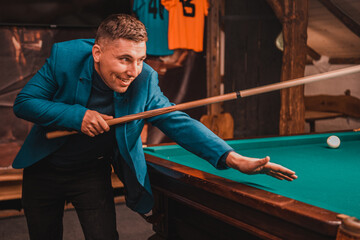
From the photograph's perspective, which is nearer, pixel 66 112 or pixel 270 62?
pixel 66 112

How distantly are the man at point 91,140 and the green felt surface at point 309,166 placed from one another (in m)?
0.23

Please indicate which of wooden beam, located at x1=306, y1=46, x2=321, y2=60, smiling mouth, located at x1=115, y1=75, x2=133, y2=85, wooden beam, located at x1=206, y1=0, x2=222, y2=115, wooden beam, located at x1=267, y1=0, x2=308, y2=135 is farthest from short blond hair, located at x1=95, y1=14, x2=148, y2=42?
wooden beam, located at x1=306, y1=46, x2=321, y2=60

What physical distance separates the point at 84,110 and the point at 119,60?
10.1 inches

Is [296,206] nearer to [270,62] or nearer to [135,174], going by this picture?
[135,174]

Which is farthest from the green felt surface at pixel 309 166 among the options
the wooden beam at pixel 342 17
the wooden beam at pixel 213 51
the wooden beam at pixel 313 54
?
the wooden beam at pixel 313 54

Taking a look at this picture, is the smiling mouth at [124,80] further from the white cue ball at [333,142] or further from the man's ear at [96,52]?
the white cue ball at [333,142]

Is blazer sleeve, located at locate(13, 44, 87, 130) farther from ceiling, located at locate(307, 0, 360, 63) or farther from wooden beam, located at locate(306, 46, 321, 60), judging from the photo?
wooden beam, located at locate(306, 46, 321, 60)

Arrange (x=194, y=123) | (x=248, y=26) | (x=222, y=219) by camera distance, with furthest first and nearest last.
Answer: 1. (x=248, y=26)
2. (x=194, y=123)
3. (x=222, y=219)

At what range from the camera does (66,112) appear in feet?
4.97

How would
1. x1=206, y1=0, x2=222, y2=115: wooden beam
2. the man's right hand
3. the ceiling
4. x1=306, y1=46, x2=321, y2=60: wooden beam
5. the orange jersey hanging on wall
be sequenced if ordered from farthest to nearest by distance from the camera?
x1=306, y1=46, x2=321, y2=60: wooden beam, the ceiling, x1=206, y1=0, x2=222, y2=115: wooden beam, the orange jersey hanging on wall, the man's right hand

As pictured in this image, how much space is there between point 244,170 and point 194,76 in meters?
3.58

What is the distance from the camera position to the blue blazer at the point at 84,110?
1551 mm

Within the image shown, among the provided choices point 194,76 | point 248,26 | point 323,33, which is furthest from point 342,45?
point 194,76

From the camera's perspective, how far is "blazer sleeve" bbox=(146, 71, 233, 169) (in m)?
1.56
